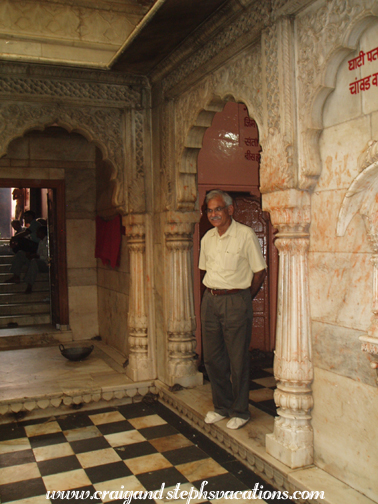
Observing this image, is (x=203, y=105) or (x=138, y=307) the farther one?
(x=138, y=307)

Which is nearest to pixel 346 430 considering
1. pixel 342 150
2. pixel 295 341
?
pixel 295 341

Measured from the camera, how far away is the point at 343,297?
2.88m

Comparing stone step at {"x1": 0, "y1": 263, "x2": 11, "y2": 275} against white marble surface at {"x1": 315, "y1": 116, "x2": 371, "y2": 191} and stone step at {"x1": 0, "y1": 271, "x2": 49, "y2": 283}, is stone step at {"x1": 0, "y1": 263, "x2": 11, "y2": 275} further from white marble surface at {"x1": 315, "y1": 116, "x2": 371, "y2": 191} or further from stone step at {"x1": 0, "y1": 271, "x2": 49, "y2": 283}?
white marble surface at {"x1": 315, "y1": 116, "x2": 371, "y2": 191}

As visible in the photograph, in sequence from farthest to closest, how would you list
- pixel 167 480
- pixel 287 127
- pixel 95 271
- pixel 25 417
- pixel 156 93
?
pixel 95 271 → pixel 156 93 → pixel 25 417 → pixel 167 480 → pixel 287 127

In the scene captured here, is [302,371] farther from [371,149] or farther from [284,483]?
[371,149]

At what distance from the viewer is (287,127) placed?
10.3 feet

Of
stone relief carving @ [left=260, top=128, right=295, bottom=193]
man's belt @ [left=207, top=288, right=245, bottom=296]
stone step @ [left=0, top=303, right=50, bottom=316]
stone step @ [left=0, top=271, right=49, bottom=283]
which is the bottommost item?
stone step @ [left=0, top=303, right=50, bottom=316]

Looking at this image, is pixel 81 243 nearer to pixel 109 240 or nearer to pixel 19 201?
pixel 109 240

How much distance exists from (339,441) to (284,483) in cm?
46

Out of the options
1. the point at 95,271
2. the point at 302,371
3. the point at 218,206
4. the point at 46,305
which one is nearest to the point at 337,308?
the point at 302,371

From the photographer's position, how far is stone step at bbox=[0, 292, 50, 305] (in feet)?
29.0

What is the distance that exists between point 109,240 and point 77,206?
45.8 inches

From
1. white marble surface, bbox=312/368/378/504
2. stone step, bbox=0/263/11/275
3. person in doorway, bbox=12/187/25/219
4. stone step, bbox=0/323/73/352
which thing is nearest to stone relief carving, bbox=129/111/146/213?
white marble surface, bbox=312/368/378/504

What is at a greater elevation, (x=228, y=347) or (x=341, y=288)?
(x=341, y=288)
